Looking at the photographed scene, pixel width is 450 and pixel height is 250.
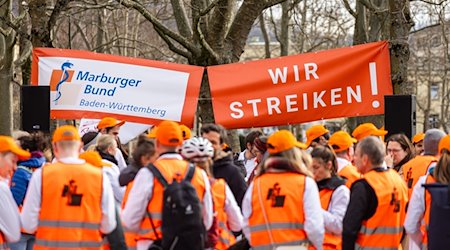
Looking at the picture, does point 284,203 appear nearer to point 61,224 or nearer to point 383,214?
point 383,214

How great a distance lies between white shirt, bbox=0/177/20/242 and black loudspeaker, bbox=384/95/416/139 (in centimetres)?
597

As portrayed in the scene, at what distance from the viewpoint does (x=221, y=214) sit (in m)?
9.60

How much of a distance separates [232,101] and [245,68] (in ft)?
1.68

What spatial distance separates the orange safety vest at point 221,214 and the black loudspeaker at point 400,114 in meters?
4.37

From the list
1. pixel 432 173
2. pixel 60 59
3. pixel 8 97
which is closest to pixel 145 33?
pixel 8 97

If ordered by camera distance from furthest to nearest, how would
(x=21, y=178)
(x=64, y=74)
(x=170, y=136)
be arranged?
(x=64, y=74), (x=21, y=178), (x=170, y=136)

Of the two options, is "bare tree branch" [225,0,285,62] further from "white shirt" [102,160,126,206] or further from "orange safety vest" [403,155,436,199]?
"white shirt" [102,160,126,206]

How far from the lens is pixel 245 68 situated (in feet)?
48.8

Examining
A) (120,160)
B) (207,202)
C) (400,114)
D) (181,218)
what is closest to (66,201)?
(181,218)

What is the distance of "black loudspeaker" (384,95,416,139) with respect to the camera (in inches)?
531

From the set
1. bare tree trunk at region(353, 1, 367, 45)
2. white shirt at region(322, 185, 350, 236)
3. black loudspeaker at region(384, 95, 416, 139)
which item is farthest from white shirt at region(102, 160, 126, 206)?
bare tree trunk at region(353, 1, 367, 45)

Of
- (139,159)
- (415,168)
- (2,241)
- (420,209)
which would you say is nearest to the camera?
(2,241)

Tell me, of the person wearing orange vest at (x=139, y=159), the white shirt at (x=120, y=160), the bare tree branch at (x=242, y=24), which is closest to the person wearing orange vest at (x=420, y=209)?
the person wearing orange vest at (x=139, y=159)

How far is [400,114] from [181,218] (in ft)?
18.5
